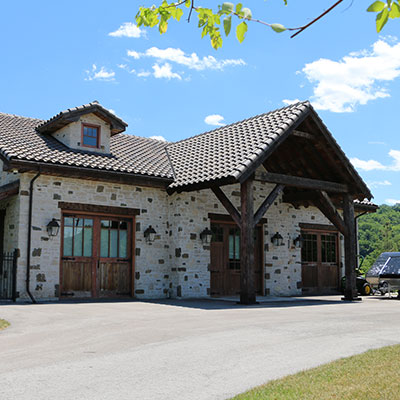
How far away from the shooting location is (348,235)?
16.5 metres

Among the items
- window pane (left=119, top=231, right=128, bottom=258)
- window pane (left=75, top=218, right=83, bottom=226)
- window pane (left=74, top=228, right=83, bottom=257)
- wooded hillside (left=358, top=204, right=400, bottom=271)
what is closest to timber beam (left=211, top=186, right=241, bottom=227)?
window pane (left=119, top=231, right=128, bottom=258)

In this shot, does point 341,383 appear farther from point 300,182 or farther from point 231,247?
point 231,247

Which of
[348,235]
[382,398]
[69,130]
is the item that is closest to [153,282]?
[69,130]

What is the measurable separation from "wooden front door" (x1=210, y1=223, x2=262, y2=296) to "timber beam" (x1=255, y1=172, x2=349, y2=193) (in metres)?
2.83

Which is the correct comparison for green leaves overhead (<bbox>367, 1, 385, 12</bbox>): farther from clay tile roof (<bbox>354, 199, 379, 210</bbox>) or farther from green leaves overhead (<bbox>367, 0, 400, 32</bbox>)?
clay tile roof (<bbox>354, 199, 379, 210</bbox>)

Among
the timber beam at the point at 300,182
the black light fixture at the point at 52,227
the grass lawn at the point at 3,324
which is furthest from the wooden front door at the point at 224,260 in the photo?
the grass lawn at the point at 3,324

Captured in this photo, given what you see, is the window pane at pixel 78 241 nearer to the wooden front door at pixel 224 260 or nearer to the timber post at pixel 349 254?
the wooden front door at pixel 224 260

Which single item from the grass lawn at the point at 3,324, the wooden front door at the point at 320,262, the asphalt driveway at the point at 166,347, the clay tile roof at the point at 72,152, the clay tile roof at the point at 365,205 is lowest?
the asphalt driveway at the point at 166,347

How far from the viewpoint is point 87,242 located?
14602 mm

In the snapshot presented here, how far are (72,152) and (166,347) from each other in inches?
374

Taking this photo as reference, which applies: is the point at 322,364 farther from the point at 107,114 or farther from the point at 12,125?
the point at 12,125

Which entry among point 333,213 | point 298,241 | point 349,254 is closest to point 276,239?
point 298,241

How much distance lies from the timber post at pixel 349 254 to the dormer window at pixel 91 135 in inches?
309

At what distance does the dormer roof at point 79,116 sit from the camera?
1553 cm
